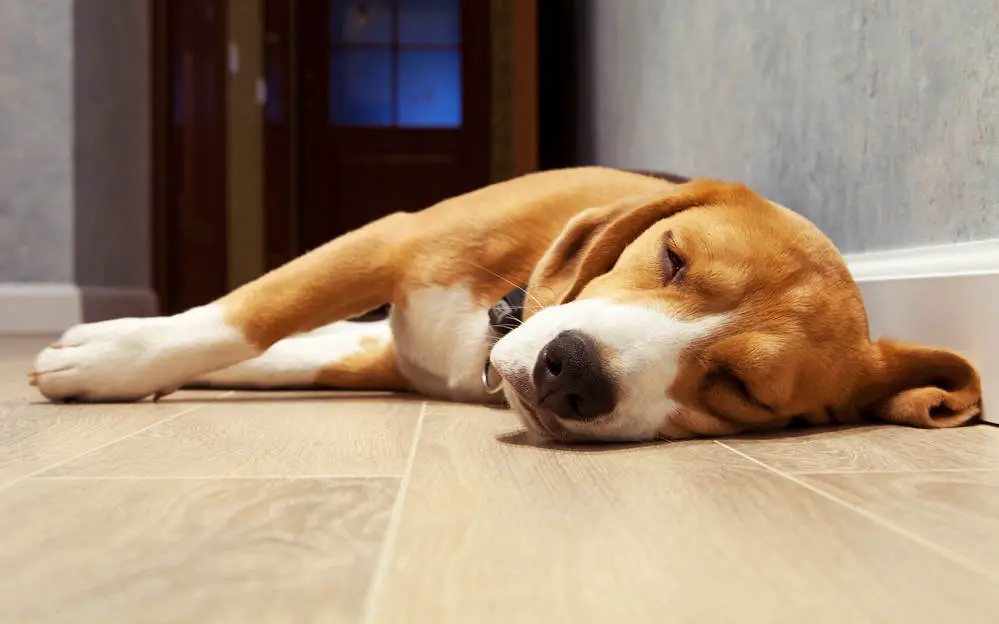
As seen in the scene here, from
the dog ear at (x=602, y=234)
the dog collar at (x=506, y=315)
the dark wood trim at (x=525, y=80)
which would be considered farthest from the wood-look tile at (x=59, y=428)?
the dark wood trim at (x=525, y=80)

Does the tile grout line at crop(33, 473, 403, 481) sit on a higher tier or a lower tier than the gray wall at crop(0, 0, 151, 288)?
lower


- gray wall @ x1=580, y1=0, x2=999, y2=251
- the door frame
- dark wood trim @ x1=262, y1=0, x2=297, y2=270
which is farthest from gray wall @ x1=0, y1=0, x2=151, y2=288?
gray wall @ x1=580, y1=0, x2=999, y2=251

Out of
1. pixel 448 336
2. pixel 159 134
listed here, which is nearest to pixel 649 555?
pixel 448 336

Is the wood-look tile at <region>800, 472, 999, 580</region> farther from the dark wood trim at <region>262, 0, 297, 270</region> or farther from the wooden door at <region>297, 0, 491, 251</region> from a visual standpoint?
the wooden door at <region>297, 0, 491, 251</region>

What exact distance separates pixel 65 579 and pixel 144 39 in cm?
506

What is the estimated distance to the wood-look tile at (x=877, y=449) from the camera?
3.65 ft

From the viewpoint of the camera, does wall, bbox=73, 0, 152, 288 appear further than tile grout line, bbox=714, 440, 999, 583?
Yes

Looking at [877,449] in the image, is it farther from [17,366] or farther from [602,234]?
[17,366]

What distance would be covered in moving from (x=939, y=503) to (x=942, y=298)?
79cm

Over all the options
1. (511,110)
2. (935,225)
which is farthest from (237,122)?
(935,225)

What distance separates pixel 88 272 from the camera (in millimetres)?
4477

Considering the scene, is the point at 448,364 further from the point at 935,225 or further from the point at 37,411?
the point at 935,225

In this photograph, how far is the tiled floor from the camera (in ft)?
1.97

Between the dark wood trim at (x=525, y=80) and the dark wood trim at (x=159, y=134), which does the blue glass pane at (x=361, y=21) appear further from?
the dark wood trim at (x=159, y=134)
